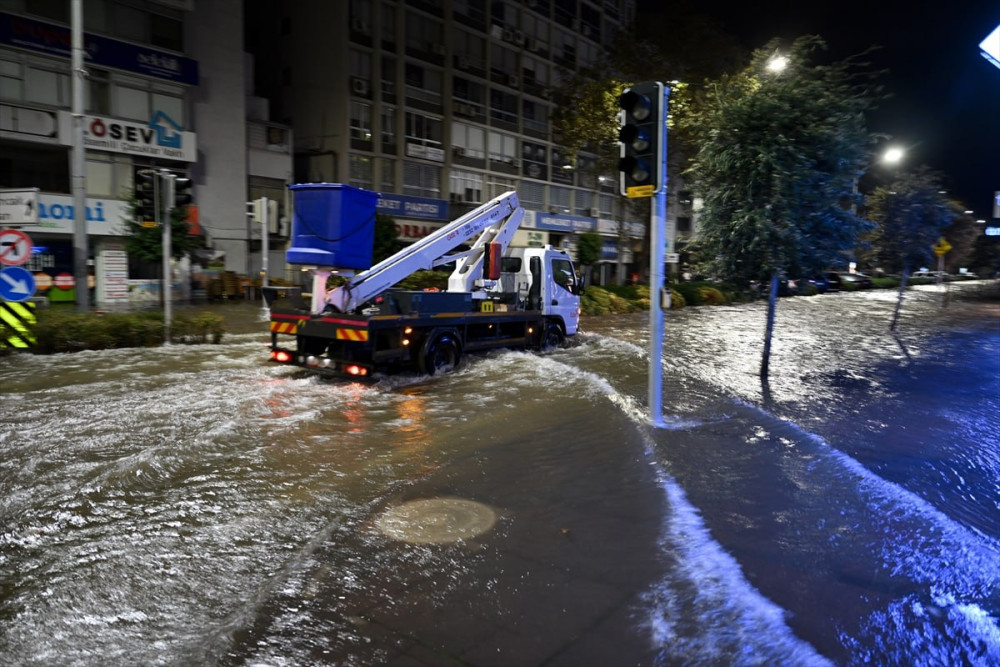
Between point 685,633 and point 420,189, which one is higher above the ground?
point 420,189

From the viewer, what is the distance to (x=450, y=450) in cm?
704

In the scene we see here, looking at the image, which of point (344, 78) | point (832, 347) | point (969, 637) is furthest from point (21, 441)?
point (344, 78)

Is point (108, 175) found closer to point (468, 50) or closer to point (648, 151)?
point (468, 50)

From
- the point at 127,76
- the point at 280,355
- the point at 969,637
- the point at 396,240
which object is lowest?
the point at 969,637

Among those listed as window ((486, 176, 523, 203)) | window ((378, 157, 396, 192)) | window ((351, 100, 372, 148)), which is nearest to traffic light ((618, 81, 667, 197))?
window ((351, 100, 372, 148))

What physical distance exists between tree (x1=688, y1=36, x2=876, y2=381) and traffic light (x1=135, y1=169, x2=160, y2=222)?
10695mm

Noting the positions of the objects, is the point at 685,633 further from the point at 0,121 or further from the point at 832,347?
the point at 0,121

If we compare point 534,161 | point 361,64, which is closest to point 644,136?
point 361,64

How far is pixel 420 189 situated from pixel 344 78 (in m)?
7.05

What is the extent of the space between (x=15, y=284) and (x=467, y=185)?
31.0m

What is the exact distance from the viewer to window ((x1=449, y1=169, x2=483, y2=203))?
130ft

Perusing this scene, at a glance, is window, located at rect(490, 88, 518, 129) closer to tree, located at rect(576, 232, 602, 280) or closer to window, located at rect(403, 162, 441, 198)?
window, located at rect(403, 162, 441, 198)

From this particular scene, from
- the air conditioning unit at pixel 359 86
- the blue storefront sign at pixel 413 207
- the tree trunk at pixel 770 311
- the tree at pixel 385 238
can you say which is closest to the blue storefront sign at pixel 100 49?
the air conditioning unit at pixel 359 86

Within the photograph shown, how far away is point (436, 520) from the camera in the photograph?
5062mm
